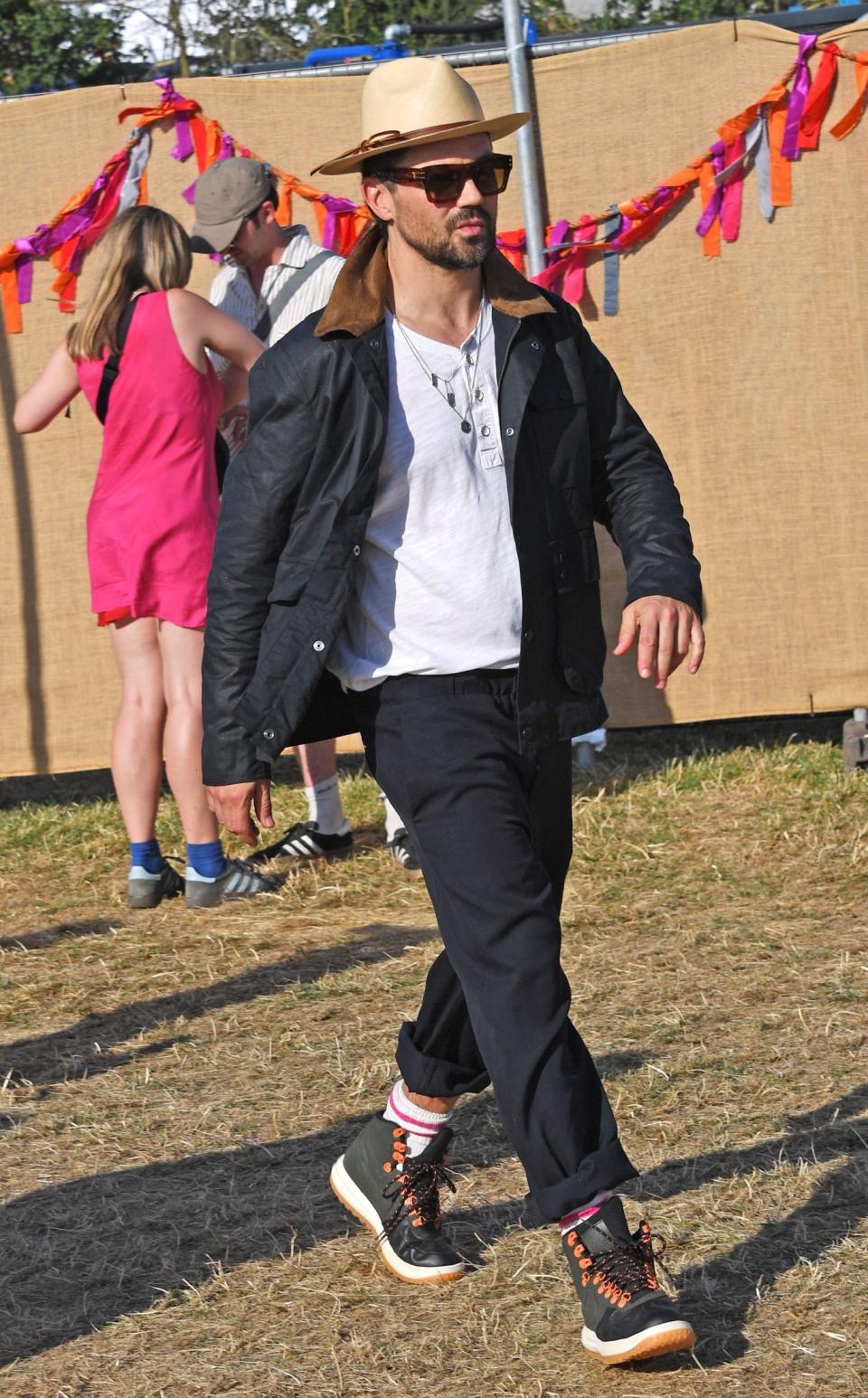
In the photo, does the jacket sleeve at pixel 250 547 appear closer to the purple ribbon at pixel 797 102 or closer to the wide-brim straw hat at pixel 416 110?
the wide-brim straw hat at pixel 416 110

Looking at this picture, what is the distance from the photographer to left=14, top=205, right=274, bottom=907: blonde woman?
568 centimetres

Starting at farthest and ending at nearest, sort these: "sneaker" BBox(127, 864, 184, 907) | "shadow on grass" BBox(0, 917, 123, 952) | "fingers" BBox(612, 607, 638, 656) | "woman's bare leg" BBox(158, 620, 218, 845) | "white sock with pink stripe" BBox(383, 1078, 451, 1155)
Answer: "sneaker" BBox(127, 864, 184, 907), "woman's bare leg" BBox(158, 620, 218, 845), "shadow on grass" BBox(0, 917, 123, 952), "white sock with pink stripe" BBox(383, 1078, 451, 1155), "fingers" BBox(612, 607, 638, 656)

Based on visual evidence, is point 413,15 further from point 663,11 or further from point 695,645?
point 695,645

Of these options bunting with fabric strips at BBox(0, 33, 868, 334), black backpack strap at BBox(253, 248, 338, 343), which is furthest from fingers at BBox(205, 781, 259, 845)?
bunting with fabric strips at BBox(0, 33, 868, 334)

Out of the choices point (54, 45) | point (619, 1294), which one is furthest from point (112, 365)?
point (54, 45)

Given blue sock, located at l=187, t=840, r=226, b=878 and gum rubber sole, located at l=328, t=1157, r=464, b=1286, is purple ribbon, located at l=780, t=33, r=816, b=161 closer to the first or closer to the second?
blue sock, located at l=187, t=840, r=226, b=878

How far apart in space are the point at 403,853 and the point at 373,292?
128 inches

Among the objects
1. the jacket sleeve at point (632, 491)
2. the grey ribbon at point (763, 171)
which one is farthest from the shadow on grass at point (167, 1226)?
the grey ribbon at point (763, 171)

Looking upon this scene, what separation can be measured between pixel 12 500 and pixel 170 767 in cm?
159

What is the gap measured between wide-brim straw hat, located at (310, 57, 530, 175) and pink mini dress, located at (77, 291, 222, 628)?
2.60 m

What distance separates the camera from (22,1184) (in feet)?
12.8

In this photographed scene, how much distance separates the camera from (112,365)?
5727 millimetres

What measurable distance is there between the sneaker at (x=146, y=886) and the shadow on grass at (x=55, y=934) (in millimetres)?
124

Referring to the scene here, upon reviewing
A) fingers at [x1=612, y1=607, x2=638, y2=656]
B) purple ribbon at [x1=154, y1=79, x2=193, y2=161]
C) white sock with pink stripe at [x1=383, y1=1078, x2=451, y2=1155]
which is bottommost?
white sock with pink stripe at [x1=383, y1=1078, x2=451, y2=1155]
